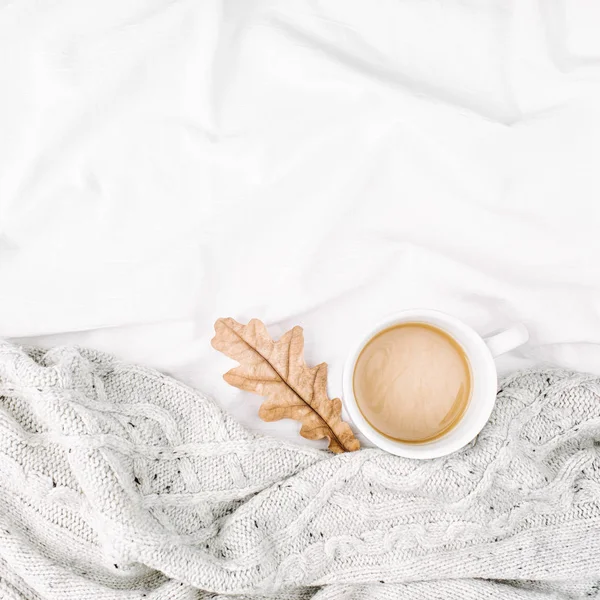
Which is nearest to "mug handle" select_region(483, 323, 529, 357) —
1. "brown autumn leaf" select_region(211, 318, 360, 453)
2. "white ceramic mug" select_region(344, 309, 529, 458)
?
"white ceramic mug" select_region(344, 309, 529, 458)

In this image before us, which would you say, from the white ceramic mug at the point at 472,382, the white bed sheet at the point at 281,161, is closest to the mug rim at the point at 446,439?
the white ceramic mug at the point at 472,382

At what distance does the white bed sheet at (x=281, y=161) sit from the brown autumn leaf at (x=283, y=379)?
34mm

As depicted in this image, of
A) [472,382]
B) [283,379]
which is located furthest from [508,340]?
[283,379]

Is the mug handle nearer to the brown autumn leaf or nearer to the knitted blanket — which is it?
the knitted blanket

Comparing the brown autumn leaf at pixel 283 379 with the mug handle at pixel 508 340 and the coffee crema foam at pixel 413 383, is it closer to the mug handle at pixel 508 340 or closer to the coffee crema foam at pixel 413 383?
the coffee crema foam at pixel 413 383

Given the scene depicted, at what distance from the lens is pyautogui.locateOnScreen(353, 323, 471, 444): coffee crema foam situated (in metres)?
0.83

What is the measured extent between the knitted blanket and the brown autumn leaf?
3 centimetres

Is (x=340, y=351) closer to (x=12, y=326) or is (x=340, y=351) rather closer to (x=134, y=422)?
(x=134, y=422)

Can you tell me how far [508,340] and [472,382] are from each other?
68mm

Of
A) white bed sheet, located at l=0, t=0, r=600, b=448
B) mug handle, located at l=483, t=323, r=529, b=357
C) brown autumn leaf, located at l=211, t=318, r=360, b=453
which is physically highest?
white bed sheet, located at l=0, t=0, r=600, b=448

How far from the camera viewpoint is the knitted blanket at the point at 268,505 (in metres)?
0.80

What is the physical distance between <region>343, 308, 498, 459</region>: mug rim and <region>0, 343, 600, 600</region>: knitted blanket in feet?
0.18

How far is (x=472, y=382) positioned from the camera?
2.68 feet

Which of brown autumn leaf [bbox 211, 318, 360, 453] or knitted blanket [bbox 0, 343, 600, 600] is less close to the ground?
brown autumn leaf [bbox 211, 318, 360, 453]
